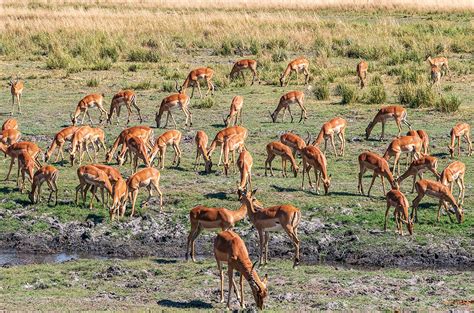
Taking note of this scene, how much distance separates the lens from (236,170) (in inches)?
718

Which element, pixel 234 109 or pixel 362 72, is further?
pixel 362 72

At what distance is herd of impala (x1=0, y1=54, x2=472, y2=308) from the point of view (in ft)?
44.0

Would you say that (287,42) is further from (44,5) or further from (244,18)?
(44,5)

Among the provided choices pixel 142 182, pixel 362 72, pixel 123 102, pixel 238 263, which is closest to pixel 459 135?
pixel 142 182

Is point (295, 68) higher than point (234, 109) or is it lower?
higher

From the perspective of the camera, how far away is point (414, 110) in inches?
914

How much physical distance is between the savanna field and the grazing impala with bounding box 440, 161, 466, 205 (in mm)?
277

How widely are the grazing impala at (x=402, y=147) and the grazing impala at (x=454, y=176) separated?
1.51 metres

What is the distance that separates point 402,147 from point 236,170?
2999 mm

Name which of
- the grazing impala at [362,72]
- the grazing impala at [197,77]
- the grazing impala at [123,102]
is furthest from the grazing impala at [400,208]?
the grazing impala at [362,72]

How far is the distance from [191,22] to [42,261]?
2403 centimetres

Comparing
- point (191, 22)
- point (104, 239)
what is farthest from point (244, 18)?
point (104, 239)

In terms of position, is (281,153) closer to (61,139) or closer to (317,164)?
(317,164)

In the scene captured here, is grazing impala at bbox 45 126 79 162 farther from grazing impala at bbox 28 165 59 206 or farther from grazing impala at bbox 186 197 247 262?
grazing impala at bbox 186 197 247 262
